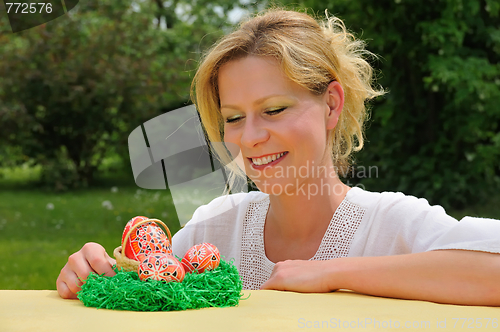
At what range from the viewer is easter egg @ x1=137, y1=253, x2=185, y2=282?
125cm

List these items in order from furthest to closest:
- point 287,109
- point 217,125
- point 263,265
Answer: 1. point 217,125
2. point 263,265
3. point 287,109

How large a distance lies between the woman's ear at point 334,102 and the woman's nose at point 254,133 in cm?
37

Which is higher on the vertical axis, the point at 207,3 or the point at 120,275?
the point at 207,3

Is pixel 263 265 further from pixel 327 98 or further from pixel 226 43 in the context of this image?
pixel 226 43

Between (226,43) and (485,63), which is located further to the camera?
(485,63)

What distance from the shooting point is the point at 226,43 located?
202 cm

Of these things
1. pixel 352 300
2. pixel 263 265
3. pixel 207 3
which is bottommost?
pixel 263 265

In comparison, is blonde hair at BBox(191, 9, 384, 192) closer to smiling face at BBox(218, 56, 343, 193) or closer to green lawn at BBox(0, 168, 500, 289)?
smiling face at BBox(218, 56, 343, 193)

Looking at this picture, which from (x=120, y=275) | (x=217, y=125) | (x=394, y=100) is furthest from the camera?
(x=394, y=100)

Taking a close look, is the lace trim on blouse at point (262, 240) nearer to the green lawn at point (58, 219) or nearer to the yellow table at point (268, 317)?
the yellow table at point (268, 317)

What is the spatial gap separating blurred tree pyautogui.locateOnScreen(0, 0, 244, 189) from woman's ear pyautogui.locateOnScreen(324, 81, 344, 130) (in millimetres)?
8270

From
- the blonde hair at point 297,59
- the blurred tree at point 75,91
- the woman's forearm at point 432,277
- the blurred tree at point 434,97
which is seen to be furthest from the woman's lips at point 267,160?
the blurred tree at point 75,91

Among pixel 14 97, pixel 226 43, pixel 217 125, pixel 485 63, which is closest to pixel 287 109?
pixel 226 43

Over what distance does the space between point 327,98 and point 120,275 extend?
45.1 inches
